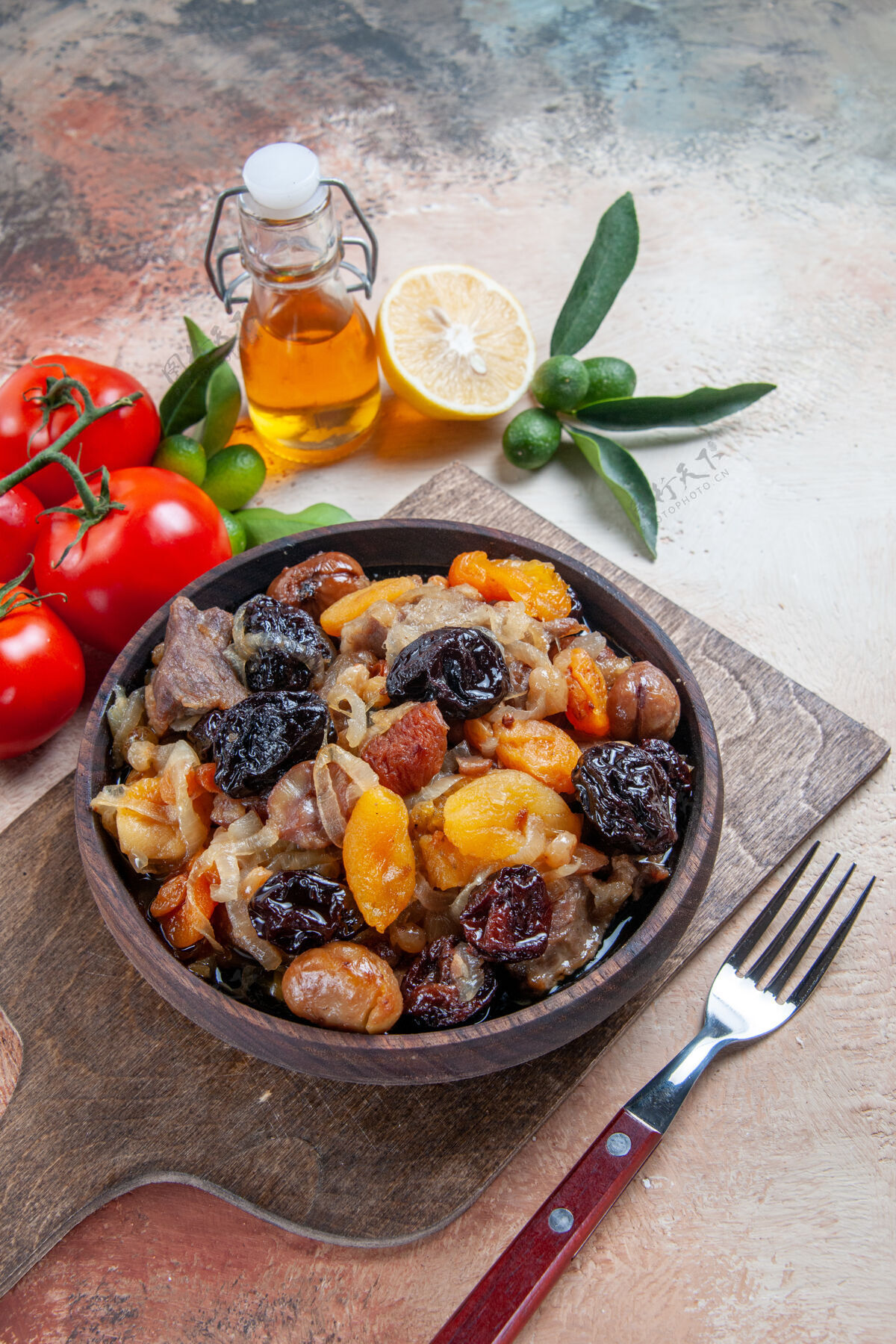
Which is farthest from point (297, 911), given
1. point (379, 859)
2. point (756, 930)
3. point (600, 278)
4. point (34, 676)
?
point (600, 278)

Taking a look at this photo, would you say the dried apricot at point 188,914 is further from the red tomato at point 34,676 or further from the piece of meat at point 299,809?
the red tomato at point 34,676

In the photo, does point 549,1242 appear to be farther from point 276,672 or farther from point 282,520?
point 282,520

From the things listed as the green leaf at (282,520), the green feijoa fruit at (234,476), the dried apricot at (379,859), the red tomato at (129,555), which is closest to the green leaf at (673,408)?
the green leaf at (282,520)

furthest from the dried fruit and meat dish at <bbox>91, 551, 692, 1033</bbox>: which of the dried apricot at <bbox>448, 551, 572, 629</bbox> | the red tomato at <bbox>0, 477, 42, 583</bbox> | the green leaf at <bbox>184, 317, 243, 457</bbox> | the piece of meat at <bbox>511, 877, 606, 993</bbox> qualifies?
the green leaf at <bbox>184, 317, 243, 457</bbox>

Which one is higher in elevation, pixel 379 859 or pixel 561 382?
pixel 379 859

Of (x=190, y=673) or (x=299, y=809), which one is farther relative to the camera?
(x=190, y=673)
